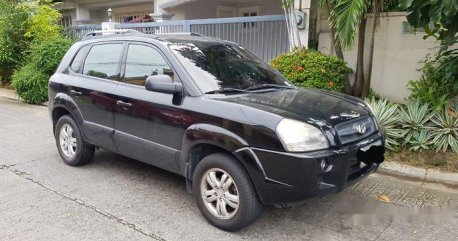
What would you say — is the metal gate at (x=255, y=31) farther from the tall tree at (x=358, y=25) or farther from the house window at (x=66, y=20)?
the house window at (x=66, y=20)

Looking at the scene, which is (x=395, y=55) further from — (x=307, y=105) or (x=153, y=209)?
(x=153, y=209)

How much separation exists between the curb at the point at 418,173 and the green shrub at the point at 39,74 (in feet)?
28.5

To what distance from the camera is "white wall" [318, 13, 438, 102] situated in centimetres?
674

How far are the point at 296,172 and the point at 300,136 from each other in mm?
283

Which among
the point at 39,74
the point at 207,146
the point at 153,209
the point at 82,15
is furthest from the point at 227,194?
the point at 82,15

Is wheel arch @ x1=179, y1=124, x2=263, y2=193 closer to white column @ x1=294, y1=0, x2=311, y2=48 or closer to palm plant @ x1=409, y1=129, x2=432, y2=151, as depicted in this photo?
palm plant @ x1=409, y1=129, x2=432, y2=151

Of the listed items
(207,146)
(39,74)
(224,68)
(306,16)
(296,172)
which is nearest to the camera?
(296,172)

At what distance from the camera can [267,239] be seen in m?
3.36

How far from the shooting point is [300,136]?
3088 mm

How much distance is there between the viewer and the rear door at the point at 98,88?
4.49 m

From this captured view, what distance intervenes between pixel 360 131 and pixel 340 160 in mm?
495

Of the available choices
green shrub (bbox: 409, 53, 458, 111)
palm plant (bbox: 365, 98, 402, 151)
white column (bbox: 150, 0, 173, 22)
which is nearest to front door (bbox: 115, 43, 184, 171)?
palm plant (bbox: 365, 98, 402, 151)

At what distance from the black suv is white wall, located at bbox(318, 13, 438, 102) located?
346 centimetres

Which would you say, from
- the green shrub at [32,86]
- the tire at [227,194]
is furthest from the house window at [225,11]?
the tire at [227,194]
